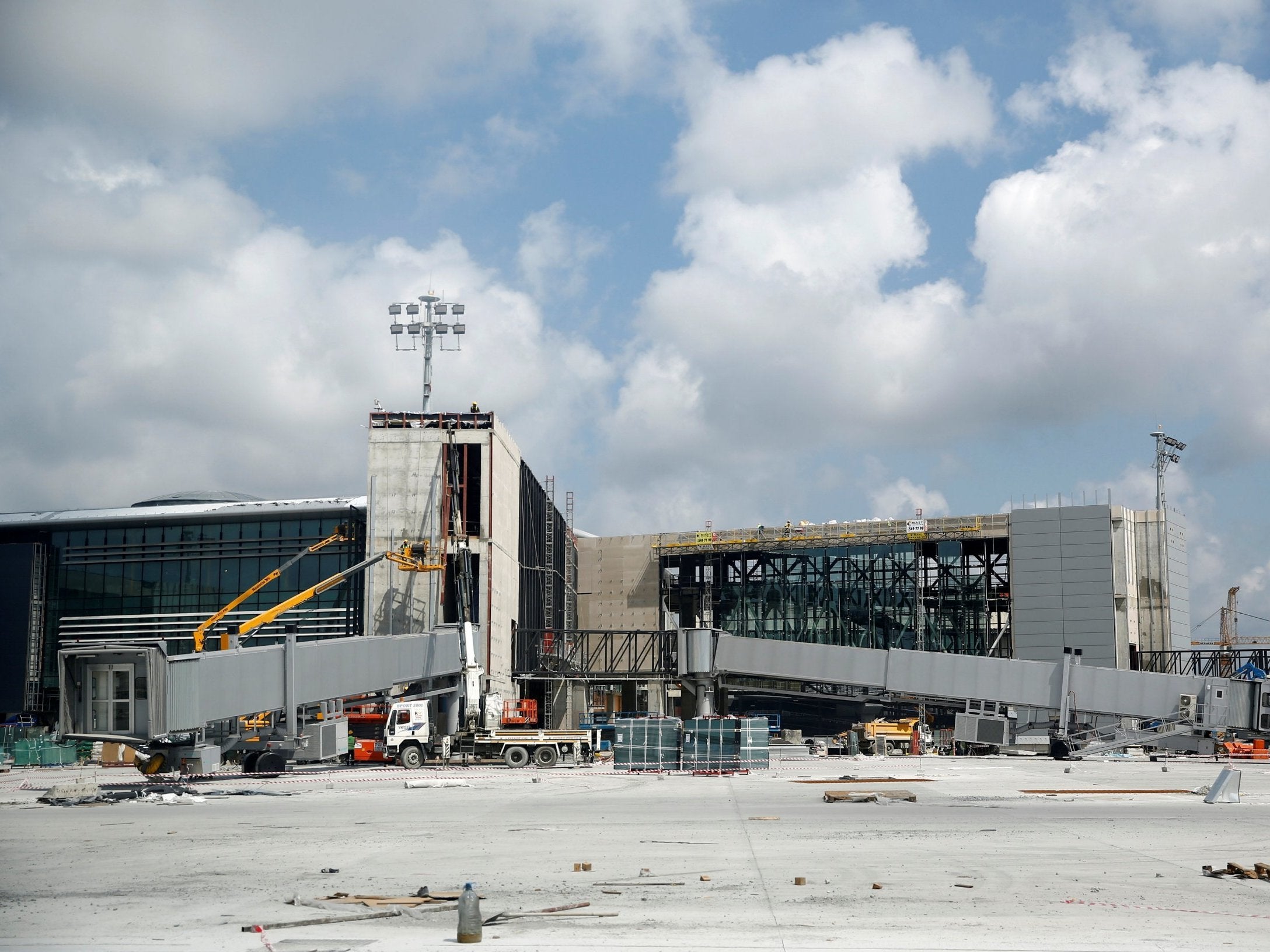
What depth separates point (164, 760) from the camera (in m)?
42.5

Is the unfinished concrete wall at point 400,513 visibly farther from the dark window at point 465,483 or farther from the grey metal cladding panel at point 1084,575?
the grey metal cladding panel at point 1084,575

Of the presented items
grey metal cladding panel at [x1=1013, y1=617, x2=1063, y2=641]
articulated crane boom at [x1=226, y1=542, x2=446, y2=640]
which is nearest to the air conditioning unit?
articulated crane boom at [x1=226, y1=542, x2=446, y2=640]

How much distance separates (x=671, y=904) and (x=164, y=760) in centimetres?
3218

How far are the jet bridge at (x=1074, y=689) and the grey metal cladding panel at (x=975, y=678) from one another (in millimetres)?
31

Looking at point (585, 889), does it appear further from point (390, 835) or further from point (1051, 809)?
point (1051, 809)

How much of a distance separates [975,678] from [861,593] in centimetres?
4574

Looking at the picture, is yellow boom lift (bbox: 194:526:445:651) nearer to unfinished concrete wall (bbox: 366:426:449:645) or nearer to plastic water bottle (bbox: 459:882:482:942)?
unfinished concrete wall (bbox: 366:426:449:645)

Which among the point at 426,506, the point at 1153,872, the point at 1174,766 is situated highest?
the point at 426,506

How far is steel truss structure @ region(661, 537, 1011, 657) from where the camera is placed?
Answer: 356 ft

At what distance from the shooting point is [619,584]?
117 meters

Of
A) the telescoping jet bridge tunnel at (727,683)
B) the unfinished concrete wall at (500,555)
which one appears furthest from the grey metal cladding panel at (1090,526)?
the unfinished concrete wall at (500,555)

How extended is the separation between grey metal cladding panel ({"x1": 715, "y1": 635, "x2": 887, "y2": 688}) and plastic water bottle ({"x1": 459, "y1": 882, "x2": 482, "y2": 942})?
192ft

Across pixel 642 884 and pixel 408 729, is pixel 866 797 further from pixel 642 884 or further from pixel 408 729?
pixel 408 729

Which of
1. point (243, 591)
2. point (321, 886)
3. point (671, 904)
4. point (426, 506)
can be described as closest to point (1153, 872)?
point (671, 904)
